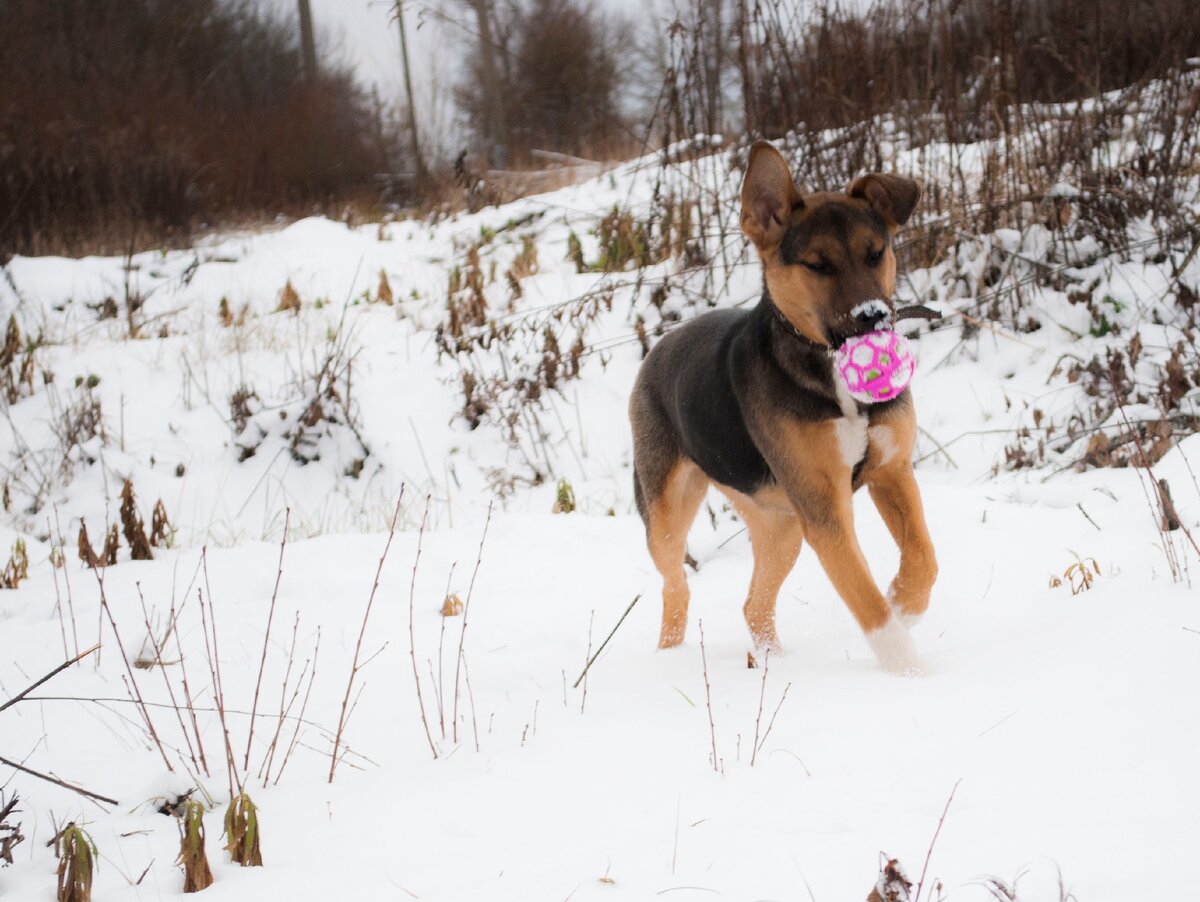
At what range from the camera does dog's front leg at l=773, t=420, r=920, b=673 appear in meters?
3.39

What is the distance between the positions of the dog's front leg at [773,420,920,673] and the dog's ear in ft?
2.68

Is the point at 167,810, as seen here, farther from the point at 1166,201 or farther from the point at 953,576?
the point at 1166,201

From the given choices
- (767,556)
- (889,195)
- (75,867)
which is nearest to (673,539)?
(767,556)

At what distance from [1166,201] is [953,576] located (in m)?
4.66

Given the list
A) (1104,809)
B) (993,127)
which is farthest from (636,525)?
(993,127)

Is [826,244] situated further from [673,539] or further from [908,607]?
[673,539]

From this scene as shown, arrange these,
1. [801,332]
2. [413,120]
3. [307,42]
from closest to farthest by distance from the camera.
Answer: [801,332]
[413,120]
[307,42]

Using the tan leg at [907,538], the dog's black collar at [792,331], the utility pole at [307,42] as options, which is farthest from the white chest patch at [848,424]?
the utility pole at [307,42]


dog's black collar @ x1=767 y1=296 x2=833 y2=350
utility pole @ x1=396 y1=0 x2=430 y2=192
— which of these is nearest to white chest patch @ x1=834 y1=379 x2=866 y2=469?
dog's black collar @ x1=767 y1=296 x2=833 y2=350

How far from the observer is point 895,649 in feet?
10.5

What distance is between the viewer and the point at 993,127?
880 cm

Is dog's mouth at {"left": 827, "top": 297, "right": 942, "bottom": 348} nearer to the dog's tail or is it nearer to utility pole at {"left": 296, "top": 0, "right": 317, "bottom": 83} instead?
the dog's tail

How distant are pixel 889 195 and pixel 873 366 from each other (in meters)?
0.78

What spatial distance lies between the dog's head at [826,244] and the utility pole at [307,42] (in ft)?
62.5
